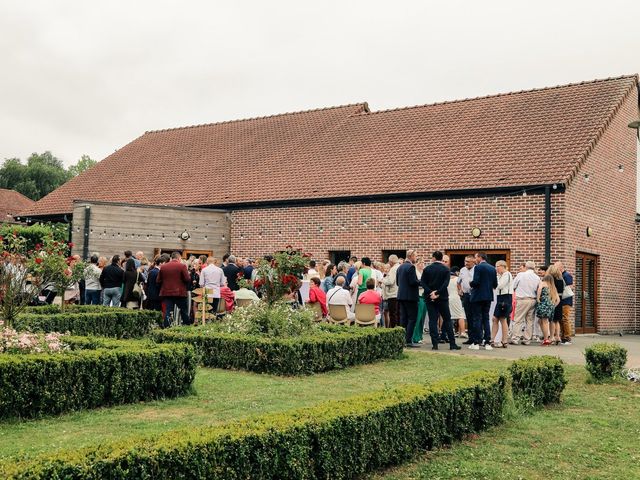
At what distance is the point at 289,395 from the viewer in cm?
807

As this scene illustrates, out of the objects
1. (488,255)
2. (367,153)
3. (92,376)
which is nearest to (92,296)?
(92,376)

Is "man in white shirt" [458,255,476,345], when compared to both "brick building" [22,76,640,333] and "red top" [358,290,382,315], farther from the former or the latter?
"brick building" [22,76,640,333]

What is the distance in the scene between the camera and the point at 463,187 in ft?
58.5

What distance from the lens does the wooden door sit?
17.7 metres

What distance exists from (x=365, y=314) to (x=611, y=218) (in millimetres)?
9611

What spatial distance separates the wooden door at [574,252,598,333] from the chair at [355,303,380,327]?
678 cm

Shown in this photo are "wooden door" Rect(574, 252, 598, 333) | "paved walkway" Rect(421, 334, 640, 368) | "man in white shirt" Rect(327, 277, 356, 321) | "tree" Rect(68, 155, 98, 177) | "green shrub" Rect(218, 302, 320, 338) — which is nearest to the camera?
"green shrub" Rect(218, 302, 320, 338)

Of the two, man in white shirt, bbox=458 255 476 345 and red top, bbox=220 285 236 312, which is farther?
red top, bbox=220 285 236 312

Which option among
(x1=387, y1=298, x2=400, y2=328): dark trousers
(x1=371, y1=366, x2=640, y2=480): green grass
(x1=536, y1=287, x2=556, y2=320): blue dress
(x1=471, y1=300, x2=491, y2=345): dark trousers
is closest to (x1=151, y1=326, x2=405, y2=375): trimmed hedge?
(x1=471, y1=300, x2=491, y2=345): dark trousers

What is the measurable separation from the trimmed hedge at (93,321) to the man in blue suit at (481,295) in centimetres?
618

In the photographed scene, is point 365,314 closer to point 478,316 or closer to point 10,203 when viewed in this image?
point 478,316

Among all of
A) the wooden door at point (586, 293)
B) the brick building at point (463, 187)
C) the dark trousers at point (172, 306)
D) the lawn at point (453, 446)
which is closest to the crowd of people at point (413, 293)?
the dark trousers at point (172, 306)

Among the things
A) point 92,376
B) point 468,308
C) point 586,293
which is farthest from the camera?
point 586,293

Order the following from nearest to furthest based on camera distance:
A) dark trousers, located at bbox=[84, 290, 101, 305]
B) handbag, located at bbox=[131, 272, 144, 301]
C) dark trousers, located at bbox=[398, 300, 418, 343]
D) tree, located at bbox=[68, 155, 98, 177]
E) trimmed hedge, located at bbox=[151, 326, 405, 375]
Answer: trimmed hedge, located at bbox=[151, 326, 405, 375] < dark trousers, located at bbox=[398, 300, 418, 343] < handbag, located at bbox=[131, 272, 144, 301] < dark trousers, located at bbox=[84, 290, 101, 305] < tree, located at bbox=[68, 155, 98, 177]
